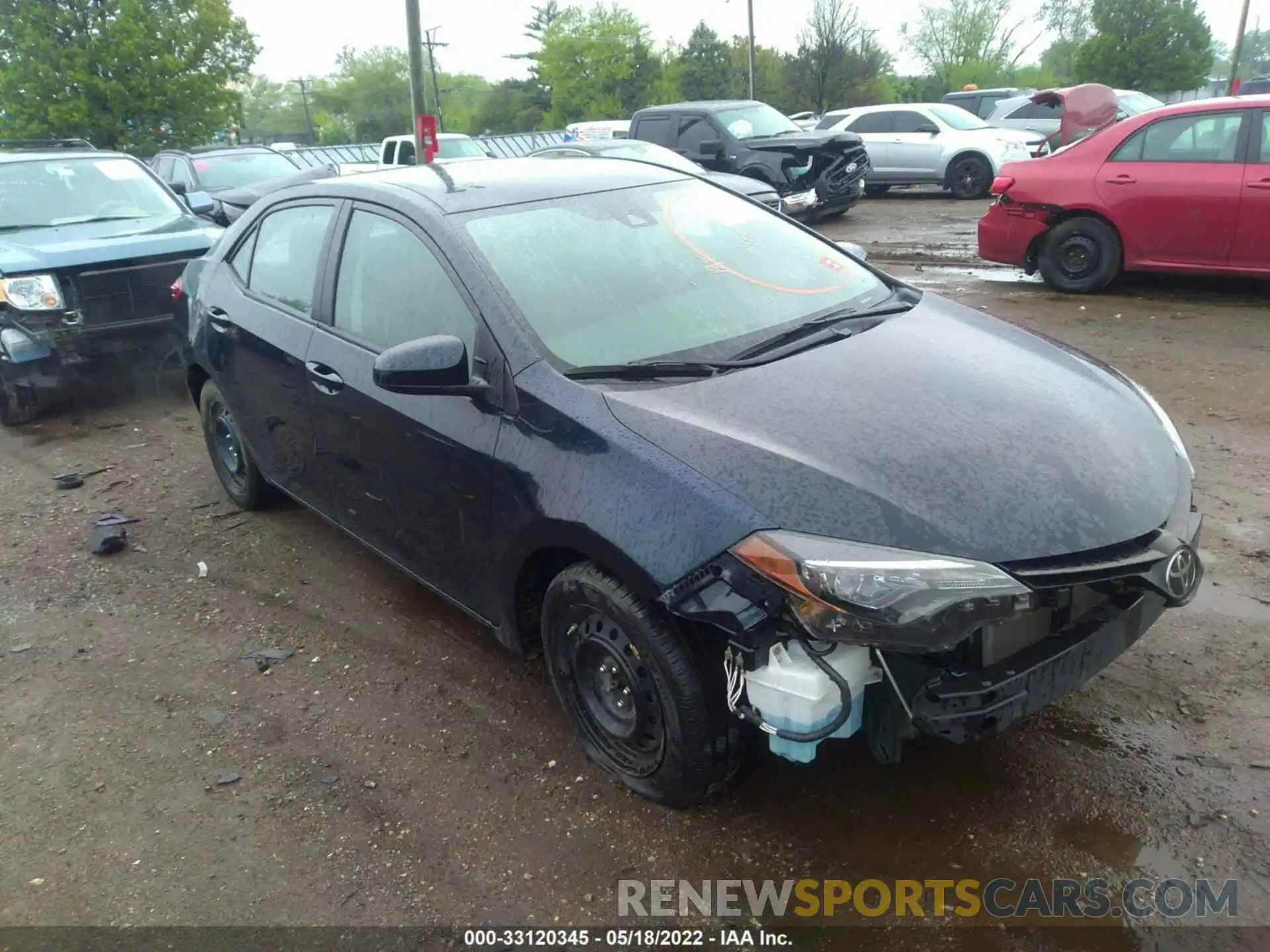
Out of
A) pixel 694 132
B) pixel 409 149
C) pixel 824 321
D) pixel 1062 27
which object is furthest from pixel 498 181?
pixel 1062 27

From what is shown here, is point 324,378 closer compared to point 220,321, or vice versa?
point 324,378

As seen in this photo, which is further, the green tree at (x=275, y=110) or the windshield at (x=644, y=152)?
the green tree at (x=275, y=110)

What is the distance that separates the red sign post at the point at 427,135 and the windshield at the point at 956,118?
846cm

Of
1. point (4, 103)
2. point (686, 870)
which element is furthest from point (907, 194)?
point (4, 103)

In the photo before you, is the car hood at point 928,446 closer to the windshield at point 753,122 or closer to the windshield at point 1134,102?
the windshield at point 753,122

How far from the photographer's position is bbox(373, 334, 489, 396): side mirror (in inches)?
112

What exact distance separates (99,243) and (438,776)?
218 inches

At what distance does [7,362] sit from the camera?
6.49 m

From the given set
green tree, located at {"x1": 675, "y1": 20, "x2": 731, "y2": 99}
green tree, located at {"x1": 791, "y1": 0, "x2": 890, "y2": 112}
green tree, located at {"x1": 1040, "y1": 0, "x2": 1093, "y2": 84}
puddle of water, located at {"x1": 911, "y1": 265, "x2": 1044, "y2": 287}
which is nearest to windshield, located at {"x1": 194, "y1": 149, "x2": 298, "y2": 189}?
puddle of water, located at {"x1": 911, "y1": 265, "x2": 1044, "y2": 287}

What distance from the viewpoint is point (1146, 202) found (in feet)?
25.9

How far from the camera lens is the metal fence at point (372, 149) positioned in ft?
76.5

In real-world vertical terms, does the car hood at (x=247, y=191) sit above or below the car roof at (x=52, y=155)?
below

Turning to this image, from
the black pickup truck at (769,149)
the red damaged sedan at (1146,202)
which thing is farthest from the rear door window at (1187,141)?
the black pickup truck at (769,149)
